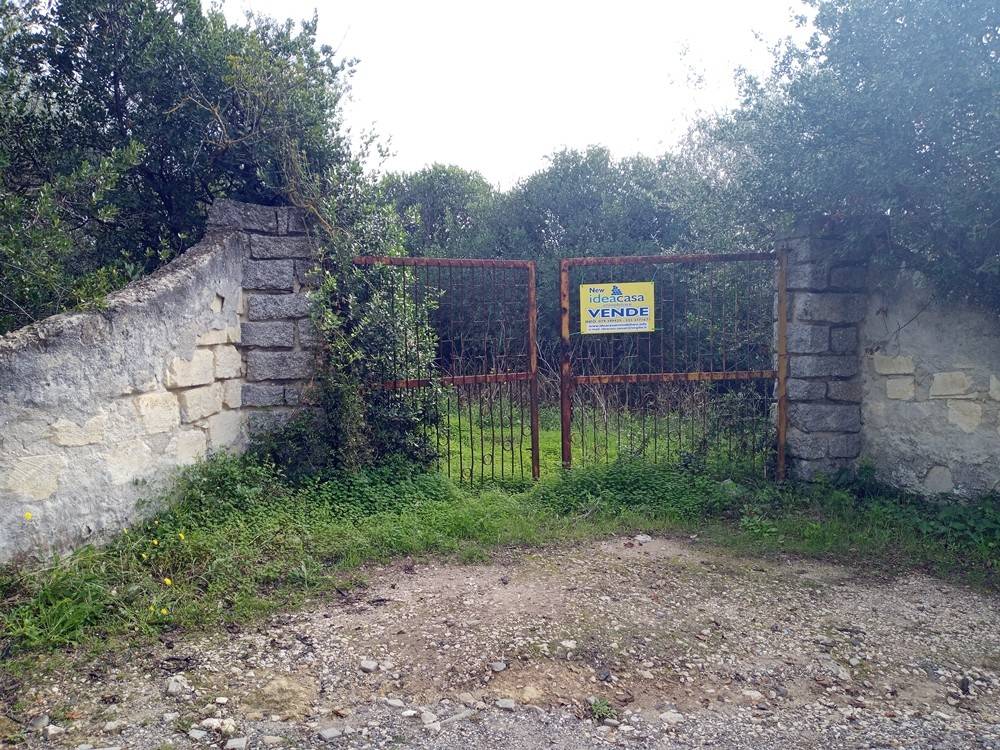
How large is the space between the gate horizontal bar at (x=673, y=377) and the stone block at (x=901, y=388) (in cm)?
84

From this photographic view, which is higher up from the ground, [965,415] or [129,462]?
[965,415]

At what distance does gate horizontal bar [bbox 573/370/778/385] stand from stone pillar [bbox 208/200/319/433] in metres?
2.20

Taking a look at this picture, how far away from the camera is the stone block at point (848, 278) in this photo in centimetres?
615

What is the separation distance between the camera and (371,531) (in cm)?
502

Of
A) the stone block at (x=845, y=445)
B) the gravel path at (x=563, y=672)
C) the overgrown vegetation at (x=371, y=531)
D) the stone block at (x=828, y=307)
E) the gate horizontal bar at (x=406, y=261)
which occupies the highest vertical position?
the gate horizontal bar at (x=406, y=261)

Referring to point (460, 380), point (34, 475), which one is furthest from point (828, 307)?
point (34, 475)

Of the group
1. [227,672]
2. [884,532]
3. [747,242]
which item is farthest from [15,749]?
[747,242]

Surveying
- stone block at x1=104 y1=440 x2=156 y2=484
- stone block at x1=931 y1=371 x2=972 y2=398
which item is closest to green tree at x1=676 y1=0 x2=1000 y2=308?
stone block at x1=931 y1=371 x2=972 y2=398

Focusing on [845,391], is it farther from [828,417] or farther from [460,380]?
[460,380]

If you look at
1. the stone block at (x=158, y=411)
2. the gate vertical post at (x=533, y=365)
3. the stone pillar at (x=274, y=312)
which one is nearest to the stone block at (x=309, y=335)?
the stone pillar at (x=274, y=312)

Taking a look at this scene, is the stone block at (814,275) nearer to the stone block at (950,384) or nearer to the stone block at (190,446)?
the stone block at (950,384)

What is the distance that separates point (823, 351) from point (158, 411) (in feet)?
16.2

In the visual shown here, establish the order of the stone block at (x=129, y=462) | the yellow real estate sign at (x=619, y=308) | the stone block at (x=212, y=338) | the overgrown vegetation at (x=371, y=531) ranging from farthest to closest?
the yellow real estate sign at (x=619, y=308) → the stone block at (x=212, y=338) → the stone block at (x=129, y=462) → the overgrown vegetation at (x=371, y=531)

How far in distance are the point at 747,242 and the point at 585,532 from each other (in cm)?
335
